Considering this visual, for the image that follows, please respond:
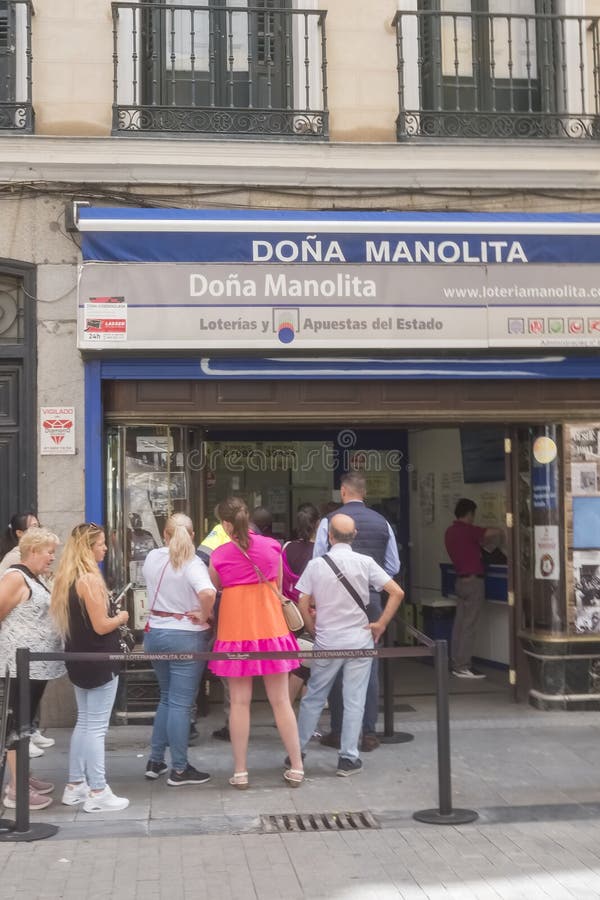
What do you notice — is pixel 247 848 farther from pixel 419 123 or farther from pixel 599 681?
pixel 419 123

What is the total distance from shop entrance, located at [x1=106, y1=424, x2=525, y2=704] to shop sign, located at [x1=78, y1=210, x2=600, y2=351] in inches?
43.3

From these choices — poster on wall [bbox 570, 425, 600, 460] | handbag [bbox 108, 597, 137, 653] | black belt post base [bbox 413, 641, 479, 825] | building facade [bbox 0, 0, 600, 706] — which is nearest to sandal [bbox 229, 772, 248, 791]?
handbag [bbox 108, 597, 137, 653]

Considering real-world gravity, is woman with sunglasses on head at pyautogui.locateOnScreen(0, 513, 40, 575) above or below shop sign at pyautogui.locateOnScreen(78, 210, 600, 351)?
below

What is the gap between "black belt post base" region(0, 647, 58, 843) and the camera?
20.7ft

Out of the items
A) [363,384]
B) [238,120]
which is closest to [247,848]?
[363,384]

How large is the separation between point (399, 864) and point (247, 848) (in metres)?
0.85

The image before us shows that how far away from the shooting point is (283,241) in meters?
9.34

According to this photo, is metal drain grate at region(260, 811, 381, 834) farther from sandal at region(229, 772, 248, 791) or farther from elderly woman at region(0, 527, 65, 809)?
elderly woman at region(0, 527, 65, 809)

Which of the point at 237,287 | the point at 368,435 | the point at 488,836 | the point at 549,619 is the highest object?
the point at 237,287

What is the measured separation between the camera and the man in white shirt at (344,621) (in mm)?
7637

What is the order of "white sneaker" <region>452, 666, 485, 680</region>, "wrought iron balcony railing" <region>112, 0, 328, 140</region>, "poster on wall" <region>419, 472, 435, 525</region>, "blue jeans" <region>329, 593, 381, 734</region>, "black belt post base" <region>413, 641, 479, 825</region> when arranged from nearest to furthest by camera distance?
"black belt post base" <region>413, 641, 479, 825</region> → "blue jeans" <region>329, 593, 381, 734</region> → "wrought iron balcony railing" <region>112, 0, 328, 140</region> → "white sneaker" <region>452, 666, 485, 680</region> → "poster on wall" <region>419, 472, 435, 525</region>

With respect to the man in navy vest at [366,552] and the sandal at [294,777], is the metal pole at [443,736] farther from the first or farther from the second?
the man in navy vest at [366,552]

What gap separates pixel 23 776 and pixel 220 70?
635 cm

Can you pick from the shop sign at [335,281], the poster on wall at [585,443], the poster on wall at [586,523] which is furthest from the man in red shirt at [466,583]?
the shop sign at [335,281]
